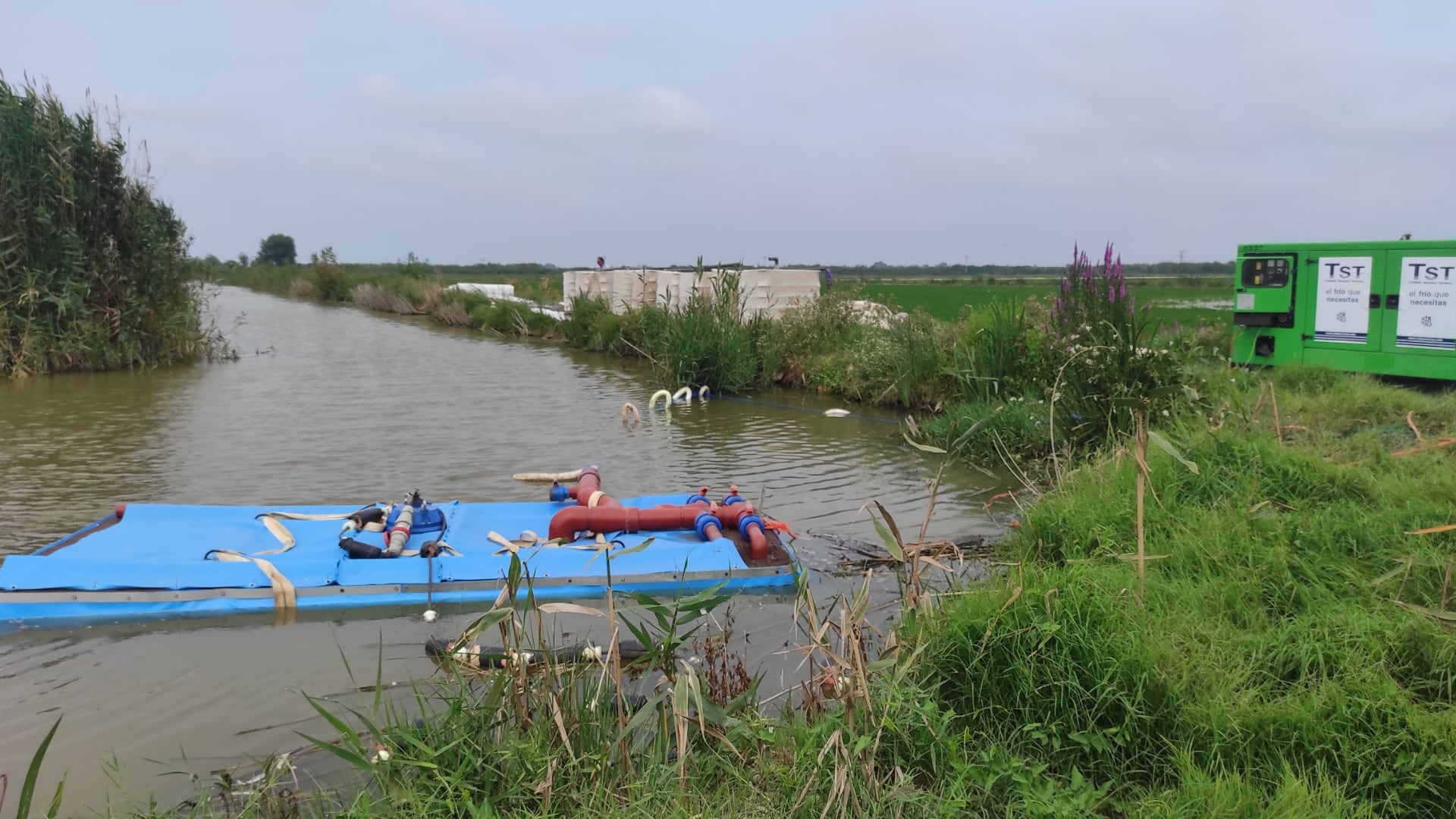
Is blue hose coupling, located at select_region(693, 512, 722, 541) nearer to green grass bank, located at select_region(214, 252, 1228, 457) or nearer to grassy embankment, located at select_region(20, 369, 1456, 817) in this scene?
green grass bank, located at select_region(214, 252, 1228, 457)

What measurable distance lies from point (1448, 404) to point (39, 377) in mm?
19083

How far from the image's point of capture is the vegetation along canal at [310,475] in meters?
4.19

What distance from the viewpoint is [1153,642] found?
352cm

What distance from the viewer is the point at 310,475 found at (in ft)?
28.9

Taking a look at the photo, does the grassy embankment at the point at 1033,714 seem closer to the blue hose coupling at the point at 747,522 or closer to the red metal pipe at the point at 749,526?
the red metal pipe at the point at 749,526

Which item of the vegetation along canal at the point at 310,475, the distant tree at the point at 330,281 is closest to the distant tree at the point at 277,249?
the distant tree at the point at 330,281

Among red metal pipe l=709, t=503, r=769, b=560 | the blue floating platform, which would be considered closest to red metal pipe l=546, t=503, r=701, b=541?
the blue floating platform

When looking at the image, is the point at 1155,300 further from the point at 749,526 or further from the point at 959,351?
the point at 749,526

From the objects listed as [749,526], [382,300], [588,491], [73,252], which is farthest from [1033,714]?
[382,300]

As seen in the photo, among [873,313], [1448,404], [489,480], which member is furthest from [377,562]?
[873,313]

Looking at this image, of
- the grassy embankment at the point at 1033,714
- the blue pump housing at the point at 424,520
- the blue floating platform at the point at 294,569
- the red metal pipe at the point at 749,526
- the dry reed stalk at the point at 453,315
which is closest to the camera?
the grassy embankment at the point at 1033,714

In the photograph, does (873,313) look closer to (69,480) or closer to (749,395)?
(749,395)

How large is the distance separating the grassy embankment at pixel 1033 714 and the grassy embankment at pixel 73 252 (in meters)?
15.8

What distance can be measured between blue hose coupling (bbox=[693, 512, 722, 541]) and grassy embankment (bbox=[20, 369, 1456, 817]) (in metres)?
1.98
